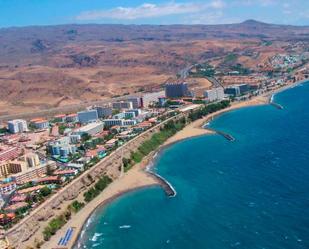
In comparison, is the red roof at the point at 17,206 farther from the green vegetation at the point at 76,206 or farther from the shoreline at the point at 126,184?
the shoreline at the point at 126,184

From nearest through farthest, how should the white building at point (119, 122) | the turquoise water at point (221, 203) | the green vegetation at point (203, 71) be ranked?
the turquoise water at point (221, 203) < the white building at point (119, 122) < the green vegetation at point (203, 71)

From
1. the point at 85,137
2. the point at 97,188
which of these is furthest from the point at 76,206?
the point at 85,137

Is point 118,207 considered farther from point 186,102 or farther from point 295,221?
point 186,102

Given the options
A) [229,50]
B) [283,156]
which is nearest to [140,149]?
[283,156]

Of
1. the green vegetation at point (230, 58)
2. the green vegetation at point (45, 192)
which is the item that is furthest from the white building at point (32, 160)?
the green vegetation at point (230, 58)

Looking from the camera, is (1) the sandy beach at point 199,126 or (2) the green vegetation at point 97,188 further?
(1) the sandy beach at point 199,126

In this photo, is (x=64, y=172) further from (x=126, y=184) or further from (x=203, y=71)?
Result: (x=203, y=71)

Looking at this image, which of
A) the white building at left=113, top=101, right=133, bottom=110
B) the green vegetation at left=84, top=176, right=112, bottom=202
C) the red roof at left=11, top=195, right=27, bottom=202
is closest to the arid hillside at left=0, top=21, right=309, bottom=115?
the white building at left=113, top=101, right=133, bottom=110
